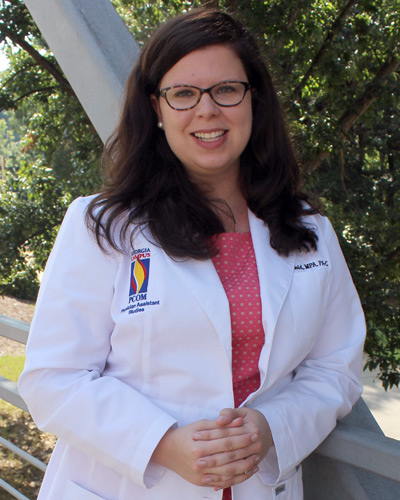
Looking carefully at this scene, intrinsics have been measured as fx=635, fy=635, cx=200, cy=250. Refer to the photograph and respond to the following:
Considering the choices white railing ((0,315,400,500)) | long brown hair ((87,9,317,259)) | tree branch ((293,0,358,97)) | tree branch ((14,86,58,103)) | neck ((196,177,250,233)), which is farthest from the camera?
tree branch ((14,86,58,103))

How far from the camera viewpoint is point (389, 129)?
715 centimetres

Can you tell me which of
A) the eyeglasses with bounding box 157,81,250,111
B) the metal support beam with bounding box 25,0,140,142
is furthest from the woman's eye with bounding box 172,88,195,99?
the metal support beam with bounding box 25,0,140,142

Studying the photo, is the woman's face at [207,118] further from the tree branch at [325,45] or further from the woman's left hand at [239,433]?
the tree branch at [325,45]

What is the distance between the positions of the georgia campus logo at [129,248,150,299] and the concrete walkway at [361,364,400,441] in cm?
692

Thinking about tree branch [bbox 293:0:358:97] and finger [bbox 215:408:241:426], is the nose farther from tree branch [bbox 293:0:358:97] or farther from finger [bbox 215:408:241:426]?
tree branch [bbox 293:0:358:97]

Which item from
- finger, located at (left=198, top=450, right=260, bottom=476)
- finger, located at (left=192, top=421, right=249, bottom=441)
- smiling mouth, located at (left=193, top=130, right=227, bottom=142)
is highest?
smiling mouth, located at (left=193, top=130, right=227, bottom=142)

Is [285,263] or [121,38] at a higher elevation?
[121,38]

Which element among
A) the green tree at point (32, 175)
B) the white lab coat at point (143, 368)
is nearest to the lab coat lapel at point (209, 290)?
the white lab coat at point (143, 368)

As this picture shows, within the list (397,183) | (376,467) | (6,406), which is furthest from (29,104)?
(376,467)

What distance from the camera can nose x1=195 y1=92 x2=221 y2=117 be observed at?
5.54 ft

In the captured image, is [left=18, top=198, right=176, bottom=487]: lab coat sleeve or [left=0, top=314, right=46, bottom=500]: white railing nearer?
[left=18, top=198, right=176, bottom=487]: lab coat sleeve

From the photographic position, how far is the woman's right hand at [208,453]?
1434 millimetres

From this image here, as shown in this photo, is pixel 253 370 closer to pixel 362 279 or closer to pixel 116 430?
pixel 116 430

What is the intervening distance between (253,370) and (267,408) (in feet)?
0.33
